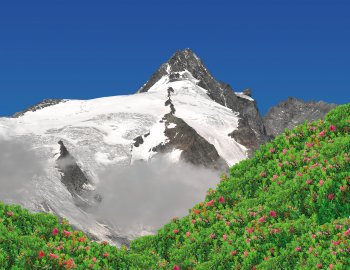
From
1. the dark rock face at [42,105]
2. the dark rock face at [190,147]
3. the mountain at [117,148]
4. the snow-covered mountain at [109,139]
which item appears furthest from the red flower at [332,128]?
the dark rock face at [42,105]

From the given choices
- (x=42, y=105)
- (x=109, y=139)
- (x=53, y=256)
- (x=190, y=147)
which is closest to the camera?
(x=53, y=256)

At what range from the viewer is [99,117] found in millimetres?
146000

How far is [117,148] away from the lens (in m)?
130

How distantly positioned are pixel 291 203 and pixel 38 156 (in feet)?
326

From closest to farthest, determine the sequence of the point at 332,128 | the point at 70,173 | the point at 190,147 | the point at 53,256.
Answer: the point at 53,256
the point at 332,128
the point at 70,173
the point at 190,147

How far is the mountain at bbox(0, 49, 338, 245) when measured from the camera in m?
103

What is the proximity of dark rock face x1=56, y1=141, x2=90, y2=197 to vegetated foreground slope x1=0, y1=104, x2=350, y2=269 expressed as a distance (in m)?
82.2

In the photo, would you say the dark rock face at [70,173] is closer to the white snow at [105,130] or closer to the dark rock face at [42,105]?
the white snow at [105,130]

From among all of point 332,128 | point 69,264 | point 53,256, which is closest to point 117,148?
point 332,128

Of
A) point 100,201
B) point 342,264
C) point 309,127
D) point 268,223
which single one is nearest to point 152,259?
point 268,223

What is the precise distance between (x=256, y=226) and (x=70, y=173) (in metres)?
92.5

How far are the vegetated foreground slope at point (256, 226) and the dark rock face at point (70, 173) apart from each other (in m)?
82.2

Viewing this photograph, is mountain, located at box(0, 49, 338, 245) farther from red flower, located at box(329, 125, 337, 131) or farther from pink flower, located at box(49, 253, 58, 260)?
pink flower, located at box(49, 253, 58, 260)

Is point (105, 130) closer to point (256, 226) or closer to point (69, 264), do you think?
point (256, 226)
